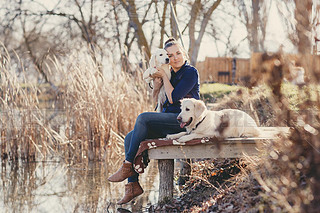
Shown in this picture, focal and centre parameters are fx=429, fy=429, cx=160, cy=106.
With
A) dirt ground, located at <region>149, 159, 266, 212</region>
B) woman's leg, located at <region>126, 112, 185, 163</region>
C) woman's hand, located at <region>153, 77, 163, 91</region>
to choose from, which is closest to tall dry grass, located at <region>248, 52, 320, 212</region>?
dirt ground, located at <region>149, 159, 266, 212</region>

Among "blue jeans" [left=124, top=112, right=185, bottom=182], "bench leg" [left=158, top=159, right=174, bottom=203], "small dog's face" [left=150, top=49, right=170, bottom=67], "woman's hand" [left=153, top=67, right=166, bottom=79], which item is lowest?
"bench leg" [left=158, top=159, right=174, bottom=203]

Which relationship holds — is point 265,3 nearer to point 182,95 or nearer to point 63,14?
point 182,95

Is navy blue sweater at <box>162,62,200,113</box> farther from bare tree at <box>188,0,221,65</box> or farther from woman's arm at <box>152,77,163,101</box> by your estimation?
bare tree at <box>188,0,221,65</box>

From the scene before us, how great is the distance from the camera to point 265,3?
3.13 m

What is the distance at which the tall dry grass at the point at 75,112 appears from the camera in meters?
7.54

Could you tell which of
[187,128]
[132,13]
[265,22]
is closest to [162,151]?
[187,128]

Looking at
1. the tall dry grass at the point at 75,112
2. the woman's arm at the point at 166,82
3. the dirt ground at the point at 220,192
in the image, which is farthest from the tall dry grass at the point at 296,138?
the tall dry grass at the point at 75,112

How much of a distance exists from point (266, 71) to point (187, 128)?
1.76 meters

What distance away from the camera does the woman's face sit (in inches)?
193

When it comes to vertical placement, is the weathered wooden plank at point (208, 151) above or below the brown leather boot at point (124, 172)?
above

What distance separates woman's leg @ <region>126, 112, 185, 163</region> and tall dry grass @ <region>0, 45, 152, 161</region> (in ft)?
9.35

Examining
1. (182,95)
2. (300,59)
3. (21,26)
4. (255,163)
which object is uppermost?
(21,26)

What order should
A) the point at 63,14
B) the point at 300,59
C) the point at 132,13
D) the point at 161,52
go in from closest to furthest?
the point at 300,59
the point at 161,52
the point at 132,13
the point at 63,14

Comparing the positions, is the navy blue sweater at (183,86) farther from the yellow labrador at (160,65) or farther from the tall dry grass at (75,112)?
the tall dry grass at (75,112)
